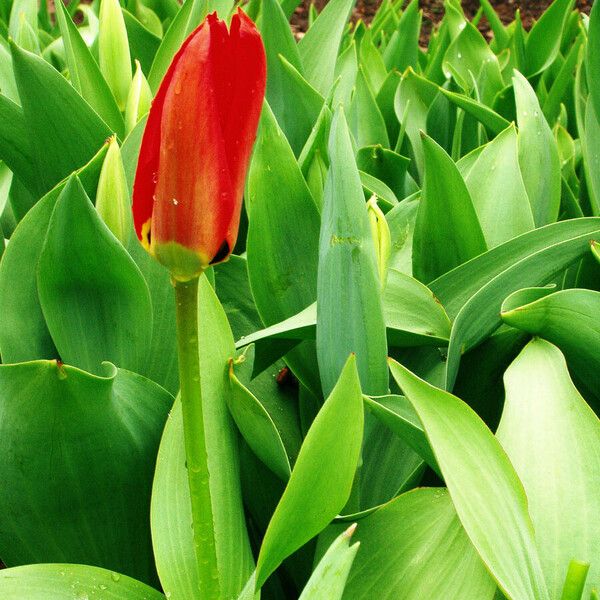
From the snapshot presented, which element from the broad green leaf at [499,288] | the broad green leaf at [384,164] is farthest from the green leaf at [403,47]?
the broad green leaf at [499,288]

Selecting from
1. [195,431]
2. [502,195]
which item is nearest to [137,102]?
[502,195]

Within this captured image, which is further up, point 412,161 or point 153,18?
point 153,18

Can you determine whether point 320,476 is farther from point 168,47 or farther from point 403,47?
point 403,47

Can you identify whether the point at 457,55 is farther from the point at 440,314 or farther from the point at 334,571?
the point at 334,571

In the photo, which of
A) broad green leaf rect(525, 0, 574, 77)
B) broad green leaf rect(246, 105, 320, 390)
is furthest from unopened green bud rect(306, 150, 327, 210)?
broad green leaf rect(525, 0, 574, 77)

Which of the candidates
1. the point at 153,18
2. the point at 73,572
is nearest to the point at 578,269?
the point at 73,572

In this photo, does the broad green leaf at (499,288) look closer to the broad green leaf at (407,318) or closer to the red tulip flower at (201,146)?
the broad green leaf at (407,318)
